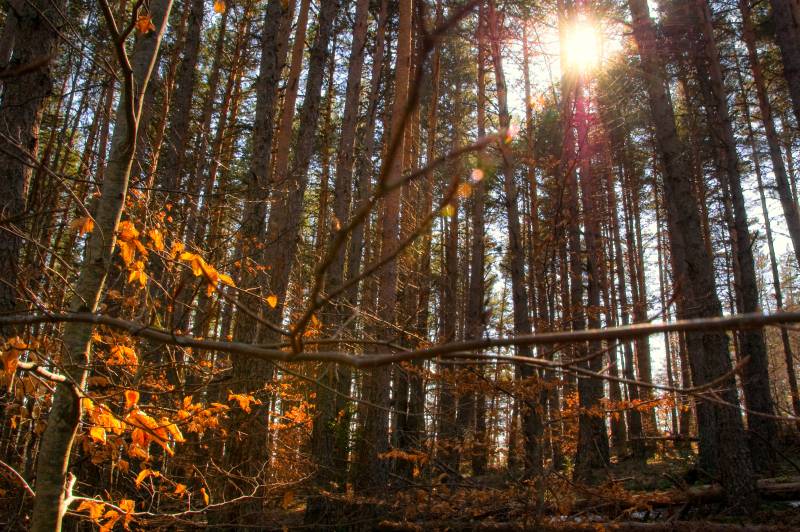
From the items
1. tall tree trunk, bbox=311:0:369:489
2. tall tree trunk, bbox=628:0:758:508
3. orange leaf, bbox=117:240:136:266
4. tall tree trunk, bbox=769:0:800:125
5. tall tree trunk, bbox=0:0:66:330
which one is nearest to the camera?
orange leaf, bbox=117:240:136:266

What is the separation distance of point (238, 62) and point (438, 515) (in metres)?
11.9

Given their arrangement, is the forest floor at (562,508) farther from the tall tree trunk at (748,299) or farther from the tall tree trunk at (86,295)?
the tall tree trunk at (86,295)

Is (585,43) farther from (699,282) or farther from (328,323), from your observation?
(328,323)

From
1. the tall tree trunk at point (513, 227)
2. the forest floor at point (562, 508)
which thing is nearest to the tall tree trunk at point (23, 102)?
the forest floor at point (562, 508)

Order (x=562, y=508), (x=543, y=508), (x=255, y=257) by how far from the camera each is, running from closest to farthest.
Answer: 1. (x=543, y=508)
2. (x=562, y=508)
3. (x=255, y=257)

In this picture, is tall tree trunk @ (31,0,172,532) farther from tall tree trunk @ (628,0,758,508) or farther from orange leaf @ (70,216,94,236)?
tall tree trunk @ (628,0,758,508)

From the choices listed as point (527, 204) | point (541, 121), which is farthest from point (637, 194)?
point (541, 121)

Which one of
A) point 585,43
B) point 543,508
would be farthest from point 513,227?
point 543,508

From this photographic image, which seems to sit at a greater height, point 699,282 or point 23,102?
point 23,102

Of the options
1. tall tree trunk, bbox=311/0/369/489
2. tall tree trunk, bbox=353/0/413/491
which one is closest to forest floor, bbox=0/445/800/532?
tall tree trunk, bbox=353/0/413/491

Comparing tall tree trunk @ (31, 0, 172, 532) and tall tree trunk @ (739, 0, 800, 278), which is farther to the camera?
tall tree trunk @ (739, 0, 800, 278)

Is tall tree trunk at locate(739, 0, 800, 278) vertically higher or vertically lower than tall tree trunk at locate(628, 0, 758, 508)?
higher

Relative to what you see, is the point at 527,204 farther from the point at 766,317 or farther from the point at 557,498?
the point at 766,317

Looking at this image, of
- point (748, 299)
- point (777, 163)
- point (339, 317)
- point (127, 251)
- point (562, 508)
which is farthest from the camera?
point (777, 163)
